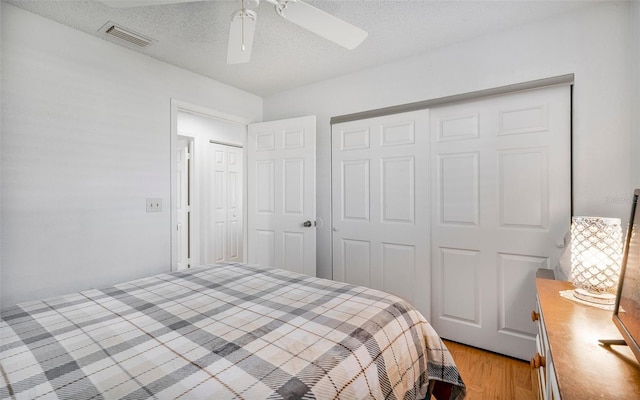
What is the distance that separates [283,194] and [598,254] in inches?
94.4

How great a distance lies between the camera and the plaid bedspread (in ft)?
2.50

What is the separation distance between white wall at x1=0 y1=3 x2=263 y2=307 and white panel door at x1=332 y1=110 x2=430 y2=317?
5.18 feet

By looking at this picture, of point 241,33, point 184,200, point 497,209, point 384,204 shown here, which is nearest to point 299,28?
point 241,33

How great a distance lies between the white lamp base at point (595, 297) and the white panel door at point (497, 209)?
868mm

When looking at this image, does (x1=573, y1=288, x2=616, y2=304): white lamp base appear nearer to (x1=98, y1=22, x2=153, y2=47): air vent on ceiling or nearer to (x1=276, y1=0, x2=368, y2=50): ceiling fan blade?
(x1=276, y1=0, x2=368, y2=50): ceiling fan blade

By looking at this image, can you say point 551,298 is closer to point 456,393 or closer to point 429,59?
point 456,393

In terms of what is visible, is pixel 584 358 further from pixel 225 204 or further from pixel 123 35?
pixel 225 204

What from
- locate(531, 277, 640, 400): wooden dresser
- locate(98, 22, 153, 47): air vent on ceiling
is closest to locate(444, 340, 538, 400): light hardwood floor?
locate(531, 277, 640, 400): wooden dresser

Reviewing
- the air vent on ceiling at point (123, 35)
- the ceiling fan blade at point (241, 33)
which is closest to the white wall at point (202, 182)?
the air vent on ceiling at point (123, 35)

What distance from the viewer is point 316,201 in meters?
2.92

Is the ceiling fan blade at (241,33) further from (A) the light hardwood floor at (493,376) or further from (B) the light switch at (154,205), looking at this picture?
(A) the light hardwood floor at (493,376)

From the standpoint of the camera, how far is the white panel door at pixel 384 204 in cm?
236

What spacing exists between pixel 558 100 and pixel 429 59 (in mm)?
948

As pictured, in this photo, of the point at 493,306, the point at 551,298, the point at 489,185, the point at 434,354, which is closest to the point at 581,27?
the point at 489,185
